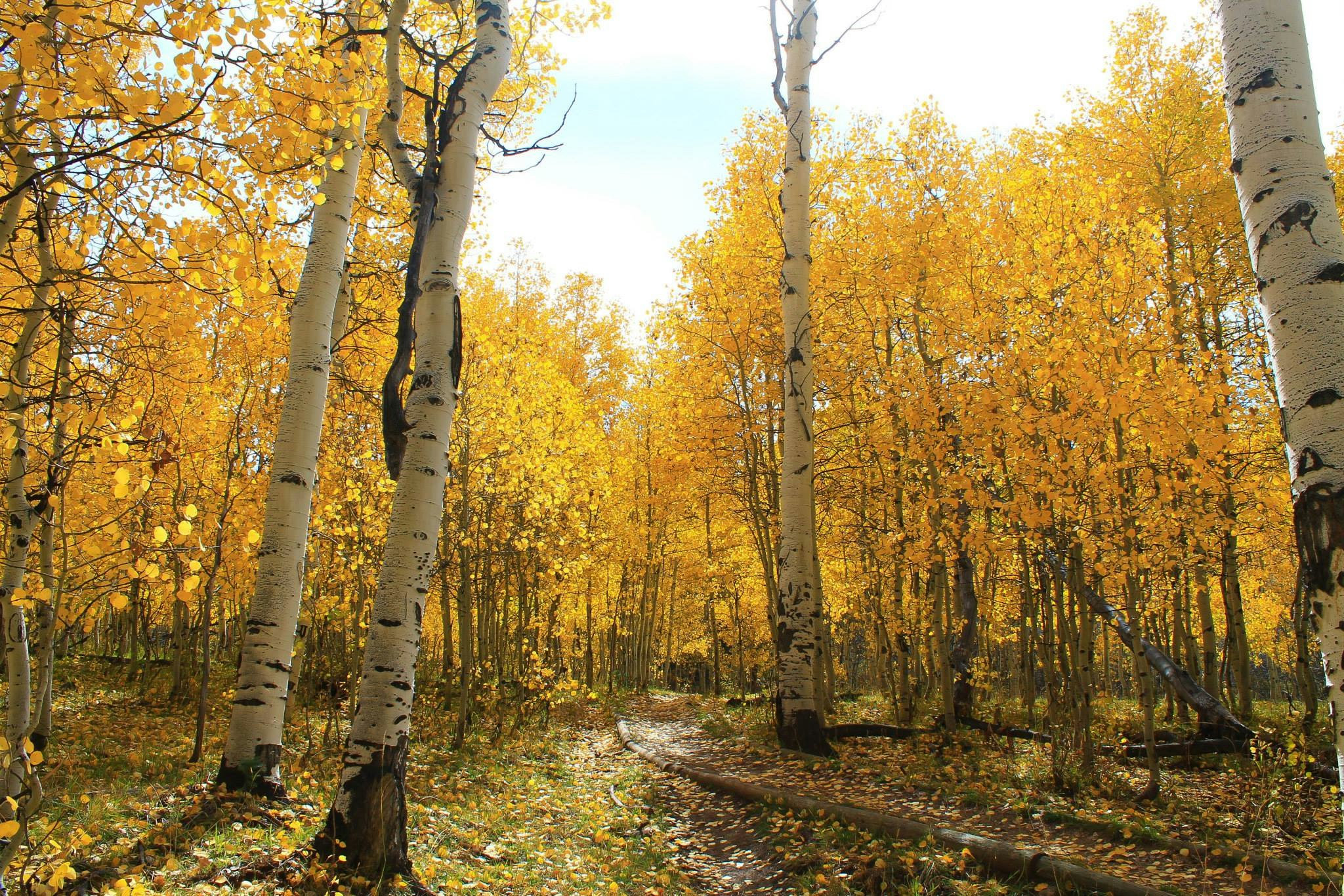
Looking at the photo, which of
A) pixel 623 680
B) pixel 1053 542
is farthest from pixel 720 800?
pixel 623 680

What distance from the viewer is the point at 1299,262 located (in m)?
2.20

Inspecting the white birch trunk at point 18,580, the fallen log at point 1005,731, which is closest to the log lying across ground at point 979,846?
the fallen log at point 1005,731

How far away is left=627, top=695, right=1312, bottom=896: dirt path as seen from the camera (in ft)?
13.1

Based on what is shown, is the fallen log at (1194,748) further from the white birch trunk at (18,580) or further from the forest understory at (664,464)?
the white birch trunk at (18,580)

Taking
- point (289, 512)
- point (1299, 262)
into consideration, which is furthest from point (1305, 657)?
point (289, 512)

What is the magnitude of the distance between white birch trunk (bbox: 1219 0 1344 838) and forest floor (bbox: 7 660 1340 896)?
2.62 meters

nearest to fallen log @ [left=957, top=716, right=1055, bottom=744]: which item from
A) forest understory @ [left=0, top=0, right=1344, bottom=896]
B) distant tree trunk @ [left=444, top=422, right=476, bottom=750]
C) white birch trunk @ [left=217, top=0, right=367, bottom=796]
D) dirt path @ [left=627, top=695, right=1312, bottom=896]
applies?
forest understory @ [left=0, top=0, right=1344, bottom=896]

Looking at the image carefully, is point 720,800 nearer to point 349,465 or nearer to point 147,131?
point 349,465

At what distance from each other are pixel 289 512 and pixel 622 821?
3.87 meters

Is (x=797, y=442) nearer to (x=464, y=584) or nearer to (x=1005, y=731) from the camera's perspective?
(x=1005, y=731)

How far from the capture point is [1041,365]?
19.0 ft

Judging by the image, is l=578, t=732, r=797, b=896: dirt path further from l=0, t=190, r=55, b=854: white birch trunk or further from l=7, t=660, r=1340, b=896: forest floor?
l=0, t=190, r=55, b=854: white birch trunk

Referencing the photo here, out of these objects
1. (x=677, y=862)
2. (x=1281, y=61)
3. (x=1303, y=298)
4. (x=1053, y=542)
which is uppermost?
(x=1281, y=61)

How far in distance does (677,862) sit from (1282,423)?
475 cm
